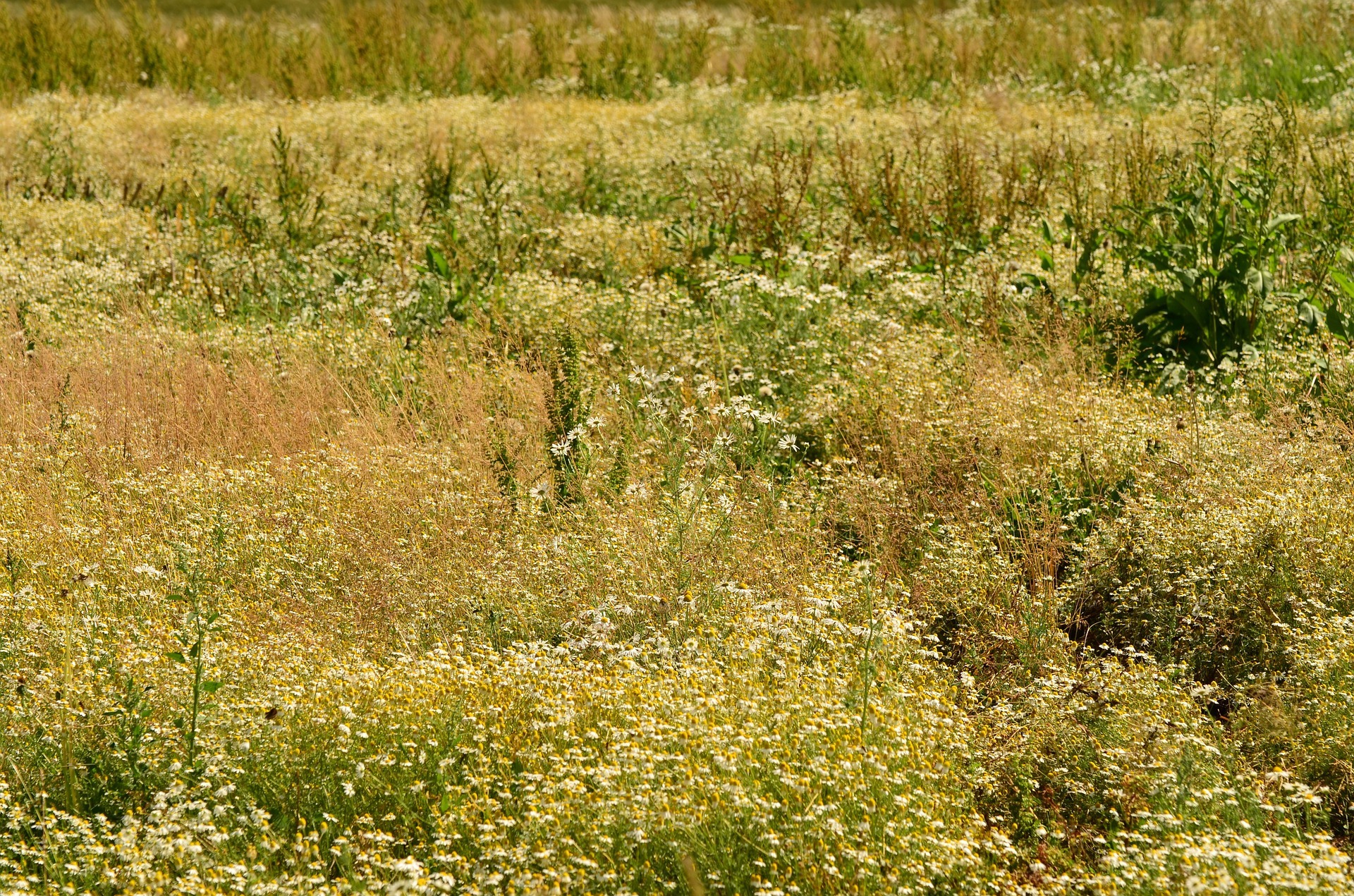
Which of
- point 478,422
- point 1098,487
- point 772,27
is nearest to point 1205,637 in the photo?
point 1098,487

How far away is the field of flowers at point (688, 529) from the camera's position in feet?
10.1

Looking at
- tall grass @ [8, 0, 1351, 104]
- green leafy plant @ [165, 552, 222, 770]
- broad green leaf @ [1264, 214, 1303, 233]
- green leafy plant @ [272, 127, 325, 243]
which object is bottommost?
green leafy plant @ [165, 552, 222, 770]

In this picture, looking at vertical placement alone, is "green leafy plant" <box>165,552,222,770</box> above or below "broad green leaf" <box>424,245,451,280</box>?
below

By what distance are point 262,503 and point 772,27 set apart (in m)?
12.9

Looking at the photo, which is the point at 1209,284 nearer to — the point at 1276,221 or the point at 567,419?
the point at 1276,221

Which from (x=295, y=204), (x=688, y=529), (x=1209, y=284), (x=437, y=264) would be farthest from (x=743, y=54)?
(x=688, y=529)

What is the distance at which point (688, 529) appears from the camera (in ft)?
14.8

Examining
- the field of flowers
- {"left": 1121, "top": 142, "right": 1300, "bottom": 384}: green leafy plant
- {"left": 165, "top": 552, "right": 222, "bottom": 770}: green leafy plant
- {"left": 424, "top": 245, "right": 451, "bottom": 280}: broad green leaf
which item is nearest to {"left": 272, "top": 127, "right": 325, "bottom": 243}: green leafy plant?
the field of flowers

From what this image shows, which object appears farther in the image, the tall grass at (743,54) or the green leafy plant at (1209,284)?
the tall grass at (743,54)

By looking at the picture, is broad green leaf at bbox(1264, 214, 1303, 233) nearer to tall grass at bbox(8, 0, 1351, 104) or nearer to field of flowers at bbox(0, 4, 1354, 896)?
field of flowers at bbox(0, 4, 1354, 896)

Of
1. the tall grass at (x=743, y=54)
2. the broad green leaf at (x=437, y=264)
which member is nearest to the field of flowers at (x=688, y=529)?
the broad green leaf at (x=437, y=264)

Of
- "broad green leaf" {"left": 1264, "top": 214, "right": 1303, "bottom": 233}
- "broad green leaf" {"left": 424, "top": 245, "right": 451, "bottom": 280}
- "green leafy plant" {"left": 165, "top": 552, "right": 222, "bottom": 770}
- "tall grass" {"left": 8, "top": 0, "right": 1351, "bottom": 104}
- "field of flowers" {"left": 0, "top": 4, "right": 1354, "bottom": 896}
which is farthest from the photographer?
"tall grass" {"left": 8, "top": 0, "right": 1351, "bottom": 104}

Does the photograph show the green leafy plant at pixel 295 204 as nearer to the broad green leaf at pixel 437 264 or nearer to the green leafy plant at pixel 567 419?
the broad green leaf at pixel 437 264

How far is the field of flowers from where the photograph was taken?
307cm
